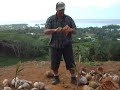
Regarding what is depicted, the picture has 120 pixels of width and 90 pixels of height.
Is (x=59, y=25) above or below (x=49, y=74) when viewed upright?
above

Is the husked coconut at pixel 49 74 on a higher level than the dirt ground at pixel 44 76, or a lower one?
higher

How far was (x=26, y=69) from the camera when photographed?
8.08 metres

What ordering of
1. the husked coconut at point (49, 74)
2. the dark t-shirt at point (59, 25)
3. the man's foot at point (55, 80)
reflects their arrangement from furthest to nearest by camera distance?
the husked coconut at point (49, 74) < the man's foot at point (55, 80) < the dark t-shirt at point (59, 25)

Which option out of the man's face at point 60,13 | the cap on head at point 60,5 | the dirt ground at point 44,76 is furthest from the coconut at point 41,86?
the cap on head at point 60,5

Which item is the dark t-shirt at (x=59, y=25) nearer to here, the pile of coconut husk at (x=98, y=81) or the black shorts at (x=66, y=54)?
the black shorts at (x=66, y=54)

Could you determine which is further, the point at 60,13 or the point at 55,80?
the point at 55,80

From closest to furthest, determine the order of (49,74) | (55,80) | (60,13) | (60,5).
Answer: (60,5)
(60,13)
(55,80)
(49,74)

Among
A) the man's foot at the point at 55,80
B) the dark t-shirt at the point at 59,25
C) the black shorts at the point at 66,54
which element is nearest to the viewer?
the dark t-shirt at the point at 59,25

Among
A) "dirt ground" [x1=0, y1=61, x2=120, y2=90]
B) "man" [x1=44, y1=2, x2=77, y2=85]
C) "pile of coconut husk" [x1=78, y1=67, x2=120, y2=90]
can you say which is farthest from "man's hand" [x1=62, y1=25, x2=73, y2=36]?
"dirt ground" [x1=0, y1=61, x2=120, y2=90]

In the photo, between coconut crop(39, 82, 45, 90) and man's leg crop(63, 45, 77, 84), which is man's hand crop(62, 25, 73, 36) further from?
coconut crop(39, 82, 45, 90)

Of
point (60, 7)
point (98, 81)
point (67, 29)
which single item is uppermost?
point (60, 7)

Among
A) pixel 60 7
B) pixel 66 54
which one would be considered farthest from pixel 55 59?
pixel 60 7

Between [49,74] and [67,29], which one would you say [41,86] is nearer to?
[49,74]

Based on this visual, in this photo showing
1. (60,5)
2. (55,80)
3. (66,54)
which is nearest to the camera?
(60,5)
